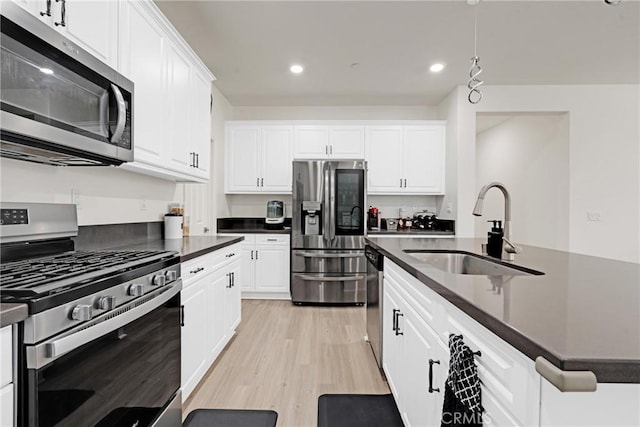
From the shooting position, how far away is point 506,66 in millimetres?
3801

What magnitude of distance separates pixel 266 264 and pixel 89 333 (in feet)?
11.2

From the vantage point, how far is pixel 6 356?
865mm

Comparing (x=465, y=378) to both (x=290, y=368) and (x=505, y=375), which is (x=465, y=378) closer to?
(x=505, y=375)

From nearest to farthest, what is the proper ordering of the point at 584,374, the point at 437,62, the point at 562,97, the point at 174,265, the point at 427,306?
the point at 584,374 → the point at 427,306 → the point at 174,265 → the point at 437,62 → the point at 562,97

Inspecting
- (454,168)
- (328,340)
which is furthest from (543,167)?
(328,340)

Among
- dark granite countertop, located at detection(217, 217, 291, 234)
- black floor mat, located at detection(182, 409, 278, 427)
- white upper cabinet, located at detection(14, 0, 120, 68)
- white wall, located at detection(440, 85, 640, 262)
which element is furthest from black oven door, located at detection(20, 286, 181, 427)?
white wall, located at detection(440, 85, 640, 262)

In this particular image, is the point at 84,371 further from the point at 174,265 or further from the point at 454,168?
the point at 454,168

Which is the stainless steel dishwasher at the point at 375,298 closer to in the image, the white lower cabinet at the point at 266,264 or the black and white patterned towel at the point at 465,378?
the black and white patterned towel at the point at 465,378

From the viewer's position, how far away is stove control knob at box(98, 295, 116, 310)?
3.78 feet

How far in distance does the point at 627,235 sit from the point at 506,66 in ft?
9.05

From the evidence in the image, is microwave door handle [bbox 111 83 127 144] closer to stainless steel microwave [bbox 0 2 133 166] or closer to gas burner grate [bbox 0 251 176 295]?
stainless steel microwave [bbox 0 2 133 166]

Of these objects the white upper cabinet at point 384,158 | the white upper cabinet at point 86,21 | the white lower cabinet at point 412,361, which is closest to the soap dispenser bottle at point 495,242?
the white lower cabinet at point 412,361

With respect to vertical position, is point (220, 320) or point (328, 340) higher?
point (220, 320)

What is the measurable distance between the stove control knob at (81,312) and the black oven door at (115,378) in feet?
0.27
